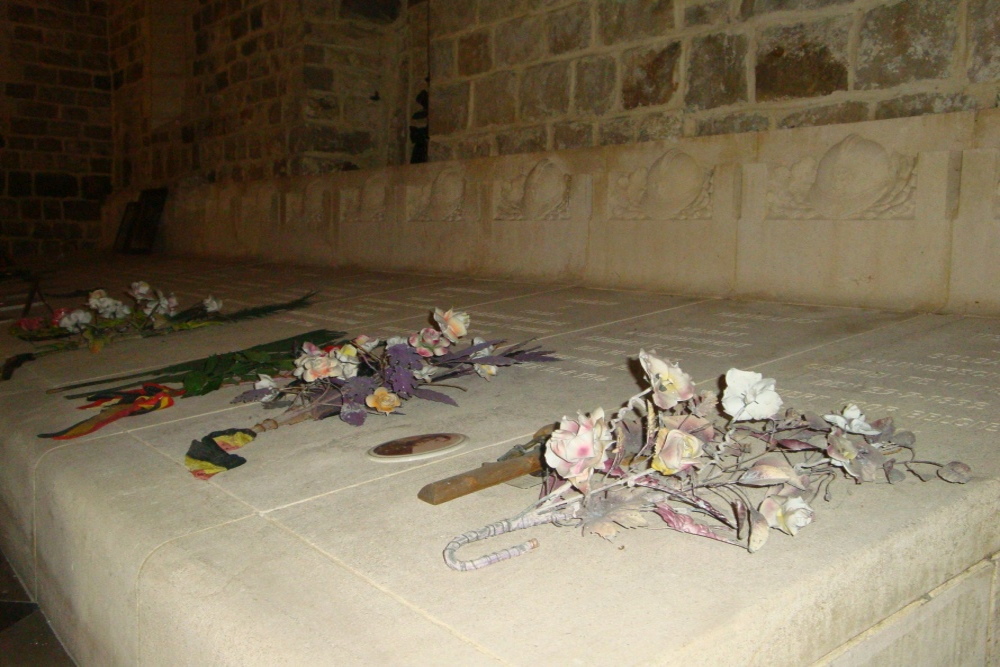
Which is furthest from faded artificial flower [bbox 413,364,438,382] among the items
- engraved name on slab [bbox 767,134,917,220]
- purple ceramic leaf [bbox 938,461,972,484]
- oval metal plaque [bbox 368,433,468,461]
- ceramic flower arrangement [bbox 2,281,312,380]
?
engraved name on slab [bbox 767,134,917,220]

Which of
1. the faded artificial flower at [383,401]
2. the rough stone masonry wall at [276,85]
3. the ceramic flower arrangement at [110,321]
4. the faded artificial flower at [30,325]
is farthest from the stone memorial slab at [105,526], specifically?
the rough stone masonry wall at [276,85]

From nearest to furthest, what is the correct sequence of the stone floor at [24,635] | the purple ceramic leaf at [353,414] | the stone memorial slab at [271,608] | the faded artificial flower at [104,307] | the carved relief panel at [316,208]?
the stone memorial slab at [271,608]
the stone floor at [24,635]
the purple ceramic leaf at [353,414]
the faded artificial flower at [104,307]
the carved relief panel at [316,208]

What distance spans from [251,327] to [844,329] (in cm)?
227

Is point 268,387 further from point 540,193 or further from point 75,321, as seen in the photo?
point 540,193

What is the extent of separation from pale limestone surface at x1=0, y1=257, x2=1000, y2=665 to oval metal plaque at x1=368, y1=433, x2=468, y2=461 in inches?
1.2

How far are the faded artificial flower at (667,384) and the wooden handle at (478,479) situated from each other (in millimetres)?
286

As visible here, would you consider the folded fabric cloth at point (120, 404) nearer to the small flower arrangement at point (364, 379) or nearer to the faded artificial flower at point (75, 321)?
the small flower arrangement at point (364, 379)

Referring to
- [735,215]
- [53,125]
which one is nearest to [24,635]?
[735,215]

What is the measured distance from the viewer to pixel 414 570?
1.17m

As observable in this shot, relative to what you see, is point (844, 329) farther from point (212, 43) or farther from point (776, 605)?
point (212, 43)

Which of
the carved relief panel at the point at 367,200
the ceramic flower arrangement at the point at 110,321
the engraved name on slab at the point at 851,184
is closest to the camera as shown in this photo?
the engraved name on slab at the point at 851,184

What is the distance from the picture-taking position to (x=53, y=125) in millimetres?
10320

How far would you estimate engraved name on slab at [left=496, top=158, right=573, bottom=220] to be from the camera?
414 centimetres

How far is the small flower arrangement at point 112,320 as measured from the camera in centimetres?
330
